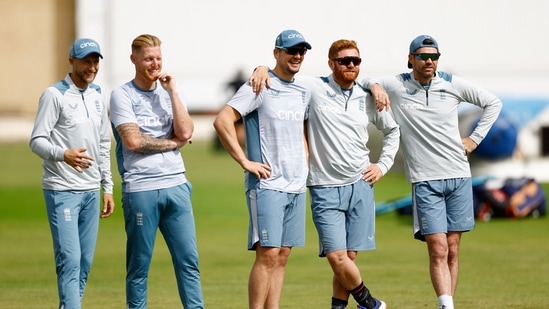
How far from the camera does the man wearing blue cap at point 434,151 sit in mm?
9828

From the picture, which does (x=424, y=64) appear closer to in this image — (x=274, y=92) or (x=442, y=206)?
(x=442, y=206)

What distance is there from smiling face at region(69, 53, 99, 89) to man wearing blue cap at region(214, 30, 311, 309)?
3.23ft

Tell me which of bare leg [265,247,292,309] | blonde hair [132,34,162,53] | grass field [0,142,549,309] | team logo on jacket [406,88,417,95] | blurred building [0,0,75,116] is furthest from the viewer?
blurred building [0,0,75,116]

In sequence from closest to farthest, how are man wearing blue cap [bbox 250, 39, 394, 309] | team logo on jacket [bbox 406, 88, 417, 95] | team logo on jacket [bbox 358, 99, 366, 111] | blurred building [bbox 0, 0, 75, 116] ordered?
man wearing blue cap [bbox 250, 39, 394, 309] → team logo on jacket [bbox 358, 99, 366, 111] → team logo on jacket [bbox 406, 88, 417, 95] → blurred building [bbox 0, 0, 75, 116]

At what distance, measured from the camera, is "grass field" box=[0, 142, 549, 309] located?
449 inches

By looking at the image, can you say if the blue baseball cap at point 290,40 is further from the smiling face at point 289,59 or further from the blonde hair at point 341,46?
the blonde hair at point 341,46

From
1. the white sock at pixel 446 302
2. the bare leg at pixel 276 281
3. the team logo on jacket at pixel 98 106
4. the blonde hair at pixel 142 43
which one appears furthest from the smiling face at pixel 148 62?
the white sock at pixel 446 302

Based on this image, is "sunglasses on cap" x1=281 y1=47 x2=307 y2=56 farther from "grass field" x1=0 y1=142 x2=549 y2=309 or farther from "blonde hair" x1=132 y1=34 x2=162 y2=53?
"grass field" x1=0 y1=142 x2=549 y2=309

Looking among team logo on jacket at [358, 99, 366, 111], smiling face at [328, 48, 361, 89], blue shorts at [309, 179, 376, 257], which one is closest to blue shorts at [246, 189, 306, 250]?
blue shorts at [309, 179, 376, 257]

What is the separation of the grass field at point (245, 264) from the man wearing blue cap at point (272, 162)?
1.93 metres

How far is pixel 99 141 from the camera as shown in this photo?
9305 millimetres

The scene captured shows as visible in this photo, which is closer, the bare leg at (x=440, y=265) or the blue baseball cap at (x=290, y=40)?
the blue baseball cap at (x=290, y=40)

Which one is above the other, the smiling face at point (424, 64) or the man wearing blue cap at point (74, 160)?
the smiling face at point (424, 64)

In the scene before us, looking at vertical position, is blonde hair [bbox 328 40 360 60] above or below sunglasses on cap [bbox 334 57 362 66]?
above
